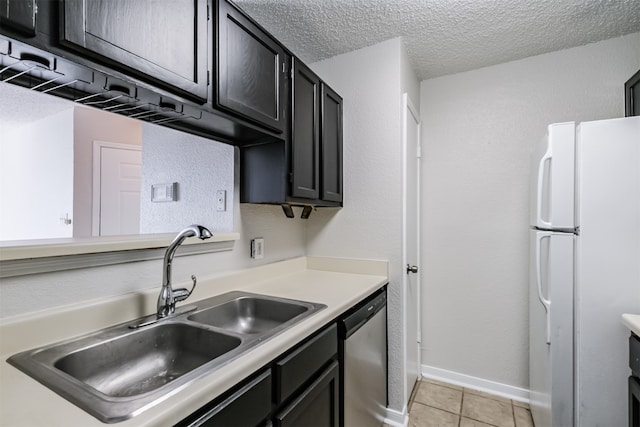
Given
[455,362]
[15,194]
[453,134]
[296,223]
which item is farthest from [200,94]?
[15,194]

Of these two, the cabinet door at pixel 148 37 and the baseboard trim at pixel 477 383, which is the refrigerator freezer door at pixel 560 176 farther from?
the cabinet door at pixel 148 37

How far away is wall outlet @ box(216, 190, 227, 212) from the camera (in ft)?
5.47

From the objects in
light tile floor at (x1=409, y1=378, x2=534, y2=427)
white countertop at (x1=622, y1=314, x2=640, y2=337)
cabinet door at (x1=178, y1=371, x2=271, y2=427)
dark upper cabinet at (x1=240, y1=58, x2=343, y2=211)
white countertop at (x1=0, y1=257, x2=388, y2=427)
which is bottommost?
light tile floor at (x1=409, y1=378, x2=534, y2=427)

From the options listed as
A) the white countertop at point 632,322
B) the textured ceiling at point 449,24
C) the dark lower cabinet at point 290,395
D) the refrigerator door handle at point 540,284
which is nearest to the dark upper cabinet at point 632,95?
the textured ceiling at point 449,24

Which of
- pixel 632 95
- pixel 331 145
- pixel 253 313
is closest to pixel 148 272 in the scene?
pixel 253 313

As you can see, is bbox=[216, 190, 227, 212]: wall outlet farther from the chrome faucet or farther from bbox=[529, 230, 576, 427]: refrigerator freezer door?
bbox=[529, 230, 576, 427]: refrigerator freezer door

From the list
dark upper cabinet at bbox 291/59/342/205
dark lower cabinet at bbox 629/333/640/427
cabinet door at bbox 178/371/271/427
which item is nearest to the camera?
cabinet door at bbox 178/371/271/427

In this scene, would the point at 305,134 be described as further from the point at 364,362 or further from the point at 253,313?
the point at 364,362

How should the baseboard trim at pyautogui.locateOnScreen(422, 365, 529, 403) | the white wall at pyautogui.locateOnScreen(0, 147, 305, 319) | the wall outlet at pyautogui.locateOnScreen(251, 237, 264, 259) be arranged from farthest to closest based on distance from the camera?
the baseboard trim at pyautogui.locateOnScreen(422, 365, 529, 403)
the wall outlet at pyautogui.locateOnScreen(251, 237, 264, 259)
the white wall at pyautogui.locateOnScreen(0, 147, 305, 319)

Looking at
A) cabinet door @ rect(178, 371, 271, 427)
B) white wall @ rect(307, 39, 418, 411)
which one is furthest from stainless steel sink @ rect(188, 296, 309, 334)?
white wall @ rect(307, 39, 418, 411)

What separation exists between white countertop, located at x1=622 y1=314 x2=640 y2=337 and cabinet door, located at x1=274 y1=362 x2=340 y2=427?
47.3 inches

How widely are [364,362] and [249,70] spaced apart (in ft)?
4.89

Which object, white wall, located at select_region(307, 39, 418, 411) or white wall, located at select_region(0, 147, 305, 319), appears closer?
white wall, located at select_region(0, 147, 305, 319)

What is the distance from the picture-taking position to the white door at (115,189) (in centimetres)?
345
